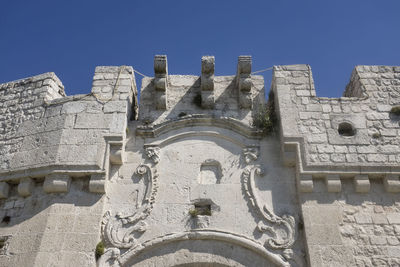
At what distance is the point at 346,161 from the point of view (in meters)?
6.55

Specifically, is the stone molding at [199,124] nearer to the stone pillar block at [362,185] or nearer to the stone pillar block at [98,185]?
the stone pillar block at [98,185]

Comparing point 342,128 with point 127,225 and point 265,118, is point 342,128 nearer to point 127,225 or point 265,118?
point 265,118

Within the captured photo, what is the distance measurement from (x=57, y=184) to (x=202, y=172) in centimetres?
227

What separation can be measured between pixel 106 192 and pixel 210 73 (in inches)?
113

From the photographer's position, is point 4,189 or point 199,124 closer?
point 4,189

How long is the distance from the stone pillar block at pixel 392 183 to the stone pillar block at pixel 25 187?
549 centimetres

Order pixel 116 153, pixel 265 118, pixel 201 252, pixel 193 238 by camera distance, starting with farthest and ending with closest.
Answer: pixel 265 118 < pixel 116 153 < pixel 193 238 < pixel 201 252

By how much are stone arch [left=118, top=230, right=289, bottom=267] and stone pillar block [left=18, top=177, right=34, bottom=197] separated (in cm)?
189

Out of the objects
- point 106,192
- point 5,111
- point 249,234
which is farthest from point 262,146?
point 5,111

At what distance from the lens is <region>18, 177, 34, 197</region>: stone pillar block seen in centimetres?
654

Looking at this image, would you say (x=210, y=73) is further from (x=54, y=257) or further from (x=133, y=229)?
(x=54, y=257)

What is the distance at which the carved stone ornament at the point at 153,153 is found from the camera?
6.97m

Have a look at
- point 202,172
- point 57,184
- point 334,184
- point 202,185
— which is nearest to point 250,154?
point 202,172

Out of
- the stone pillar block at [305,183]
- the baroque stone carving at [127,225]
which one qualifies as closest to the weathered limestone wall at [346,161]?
the stone pillar block at [305,183]
